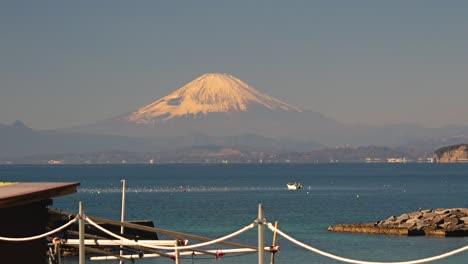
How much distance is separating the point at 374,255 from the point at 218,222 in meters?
33.6

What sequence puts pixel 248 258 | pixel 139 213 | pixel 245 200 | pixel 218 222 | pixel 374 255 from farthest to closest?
pixel 245 200
pixel 139 213
pixel 218 222
pixel 374 255
pixel 248 258

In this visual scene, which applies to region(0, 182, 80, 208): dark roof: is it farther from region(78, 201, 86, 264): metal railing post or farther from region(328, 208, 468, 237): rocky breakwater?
region(328, 208, 468, 237): rocky breakwater

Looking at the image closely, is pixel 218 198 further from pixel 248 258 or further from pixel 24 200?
pixel 24 200

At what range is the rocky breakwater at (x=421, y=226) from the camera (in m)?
76.2

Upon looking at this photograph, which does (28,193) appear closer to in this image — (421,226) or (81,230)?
(81,230)

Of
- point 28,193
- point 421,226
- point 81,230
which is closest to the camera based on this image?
point 81,230

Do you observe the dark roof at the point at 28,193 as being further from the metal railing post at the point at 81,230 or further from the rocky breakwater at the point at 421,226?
the rocky breakwater at the point at 421,226

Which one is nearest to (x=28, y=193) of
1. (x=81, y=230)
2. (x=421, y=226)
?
(x=81, y=230)

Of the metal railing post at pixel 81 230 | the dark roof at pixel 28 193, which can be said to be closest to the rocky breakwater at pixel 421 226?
the dark roof at pixel 28 193

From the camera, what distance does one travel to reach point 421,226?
78250 mm

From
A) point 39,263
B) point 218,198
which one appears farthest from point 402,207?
point 39,263

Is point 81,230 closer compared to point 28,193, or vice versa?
point 81,230

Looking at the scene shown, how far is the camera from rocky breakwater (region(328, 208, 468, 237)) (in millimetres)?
76250

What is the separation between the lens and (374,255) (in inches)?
2429
